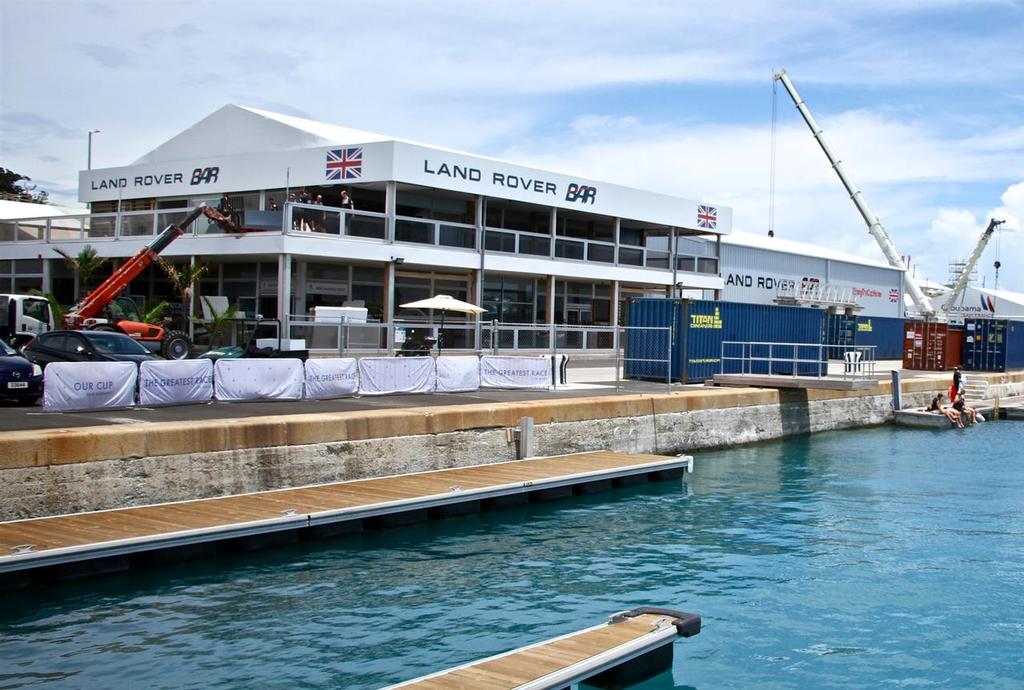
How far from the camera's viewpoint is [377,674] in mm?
9492

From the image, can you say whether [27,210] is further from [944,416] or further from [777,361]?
[944,416]

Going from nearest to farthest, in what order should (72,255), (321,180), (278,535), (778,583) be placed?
(778,583) → (278,535) → (321,180) → (72,255)

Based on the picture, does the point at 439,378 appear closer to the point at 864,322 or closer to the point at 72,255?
the point at 72,255

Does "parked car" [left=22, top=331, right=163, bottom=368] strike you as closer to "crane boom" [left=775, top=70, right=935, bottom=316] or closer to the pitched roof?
the pitched roof

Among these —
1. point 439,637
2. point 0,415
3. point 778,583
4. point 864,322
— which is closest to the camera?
point 439,637

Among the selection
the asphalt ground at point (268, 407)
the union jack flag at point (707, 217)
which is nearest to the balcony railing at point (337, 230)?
the union jack flag at point (707, 217)

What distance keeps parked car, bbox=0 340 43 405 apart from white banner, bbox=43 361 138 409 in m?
1.56

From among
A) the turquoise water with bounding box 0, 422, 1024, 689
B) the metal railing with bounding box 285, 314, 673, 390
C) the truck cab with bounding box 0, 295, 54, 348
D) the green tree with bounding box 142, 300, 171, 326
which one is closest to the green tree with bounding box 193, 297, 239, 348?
the green tree with bounding box 142, 300, 171, 326

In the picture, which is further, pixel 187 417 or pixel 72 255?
pixel 72 255

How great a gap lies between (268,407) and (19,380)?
4.39 m

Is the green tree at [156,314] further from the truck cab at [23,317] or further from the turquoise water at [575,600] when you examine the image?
the turquoise water at [575,600]

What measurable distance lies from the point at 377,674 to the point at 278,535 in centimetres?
498

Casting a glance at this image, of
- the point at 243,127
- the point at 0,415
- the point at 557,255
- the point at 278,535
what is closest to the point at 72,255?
the point at 243,127

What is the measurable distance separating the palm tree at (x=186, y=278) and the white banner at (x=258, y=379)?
1112cm
